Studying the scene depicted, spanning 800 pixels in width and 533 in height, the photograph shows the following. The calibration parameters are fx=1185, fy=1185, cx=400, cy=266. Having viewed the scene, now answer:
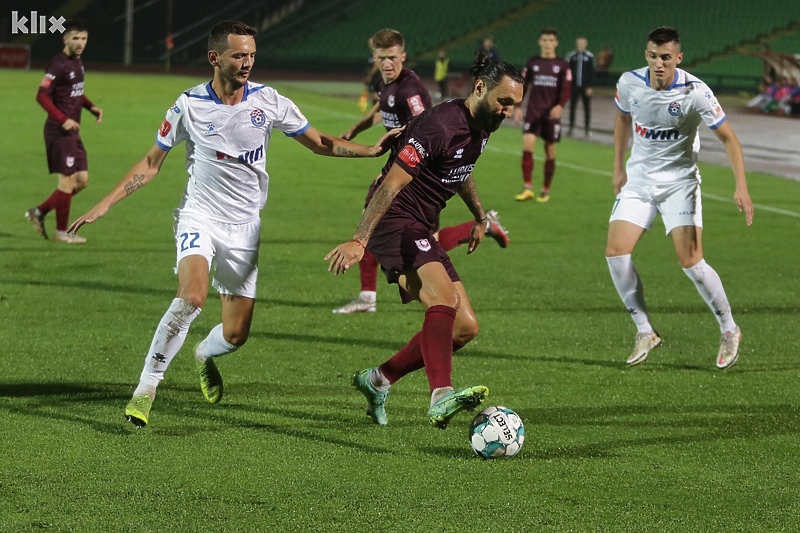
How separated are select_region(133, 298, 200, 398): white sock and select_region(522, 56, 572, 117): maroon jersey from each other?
39.7 ft

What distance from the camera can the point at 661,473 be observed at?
18.7ft

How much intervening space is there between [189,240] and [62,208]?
22.3 feet

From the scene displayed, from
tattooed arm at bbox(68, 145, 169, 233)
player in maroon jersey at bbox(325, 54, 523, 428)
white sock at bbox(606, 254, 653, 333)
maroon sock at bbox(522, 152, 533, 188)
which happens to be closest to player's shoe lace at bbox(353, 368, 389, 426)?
player in maroon jersey at bbox(325, 54, 523, 428)

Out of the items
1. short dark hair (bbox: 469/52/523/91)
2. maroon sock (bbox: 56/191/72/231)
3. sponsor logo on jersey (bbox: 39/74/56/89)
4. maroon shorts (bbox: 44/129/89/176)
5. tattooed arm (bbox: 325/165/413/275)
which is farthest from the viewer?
maroon sock (bbox: 56/191/72/231)

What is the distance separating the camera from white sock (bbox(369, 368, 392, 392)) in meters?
6.35

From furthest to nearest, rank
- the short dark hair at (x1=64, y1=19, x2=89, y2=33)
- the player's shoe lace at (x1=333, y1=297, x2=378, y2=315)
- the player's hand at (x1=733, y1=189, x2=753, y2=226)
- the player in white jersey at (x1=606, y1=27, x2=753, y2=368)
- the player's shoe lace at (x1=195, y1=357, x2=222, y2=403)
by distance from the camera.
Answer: the short dark hair at (x1=64, y1=19, x2=89, y2=33) < the player's shoe lace at (x1=333, y1=297, x2=378, y2=315) < the player in white jersey at (x1=606, y1=27, x2=753, y2=368) < the player's hand at (x1=733, y1=189, x2=753, y2=226) < the player's shoe lace at (x1=195, y1=357, x2=222, y2=403)

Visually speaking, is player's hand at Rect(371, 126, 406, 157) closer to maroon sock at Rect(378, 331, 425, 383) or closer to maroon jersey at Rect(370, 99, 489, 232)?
maroon jersey at Rect(370, 99, 489, 232)

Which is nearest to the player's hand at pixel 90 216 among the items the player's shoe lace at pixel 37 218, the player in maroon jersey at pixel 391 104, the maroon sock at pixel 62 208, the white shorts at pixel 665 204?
the player in maroon jersey at pixel 391 104

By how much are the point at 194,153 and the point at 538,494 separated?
2.69 metres

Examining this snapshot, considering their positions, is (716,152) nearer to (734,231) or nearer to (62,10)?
(734,231)

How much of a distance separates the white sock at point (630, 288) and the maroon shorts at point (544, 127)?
30.3 ft

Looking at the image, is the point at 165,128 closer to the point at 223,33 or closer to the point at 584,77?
the point at 223,33

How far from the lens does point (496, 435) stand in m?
5.73

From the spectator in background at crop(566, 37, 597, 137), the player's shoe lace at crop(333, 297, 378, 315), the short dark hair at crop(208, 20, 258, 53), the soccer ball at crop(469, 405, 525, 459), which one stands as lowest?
the spectator in background at crop(566, 37, 597, 137)
